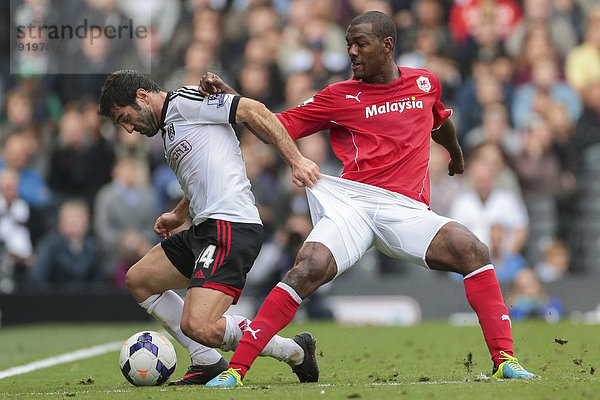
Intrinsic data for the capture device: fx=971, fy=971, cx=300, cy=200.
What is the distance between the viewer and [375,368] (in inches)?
303

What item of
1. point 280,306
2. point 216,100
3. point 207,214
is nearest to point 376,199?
point 280,306

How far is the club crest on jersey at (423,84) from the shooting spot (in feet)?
22.4

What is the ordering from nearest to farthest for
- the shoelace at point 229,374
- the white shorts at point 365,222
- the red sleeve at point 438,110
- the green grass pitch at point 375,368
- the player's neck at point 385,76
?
the green grass pitch at point 375,368
the shoelace at point 229,374
the white shorts at point 365,222
the player's neck at point 385,76
the red sleeve at point 438,110

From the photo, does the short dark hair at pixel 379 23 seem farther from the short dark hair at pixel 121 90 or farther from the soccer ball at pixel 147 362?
the soccer ball at pixel 147 362

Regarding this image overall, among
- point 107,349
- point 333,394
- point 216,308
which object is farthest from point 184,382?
point 107,349

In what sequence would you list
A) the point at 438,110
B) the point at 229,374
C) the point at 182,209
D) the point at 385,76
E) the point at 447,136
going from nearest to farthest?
1. the point at 229,374
2. the point at 385,76
3. the point at 438,110
4. the point at 182,209
5. the point at 447,136

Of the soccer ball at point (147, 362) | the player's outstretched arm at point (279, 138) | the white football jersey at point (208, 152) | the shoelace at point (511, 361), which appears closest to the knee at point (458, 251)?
the shoelace at point (511, 361)

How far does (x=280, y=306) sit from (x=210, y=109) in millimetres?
1413

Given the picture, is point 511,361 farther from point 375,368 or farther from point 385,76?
point 385,76

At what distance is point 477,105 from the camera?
50.6 feet

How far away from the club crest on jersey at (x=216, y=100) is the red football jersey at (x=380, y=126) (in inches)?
18.2

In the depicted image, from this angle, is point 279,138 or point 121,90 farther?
point 121,90

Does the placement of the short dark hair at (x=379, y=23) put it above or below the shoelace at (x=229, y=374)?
above

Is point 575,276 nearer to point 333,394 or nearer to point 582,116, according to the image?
point 582,116
